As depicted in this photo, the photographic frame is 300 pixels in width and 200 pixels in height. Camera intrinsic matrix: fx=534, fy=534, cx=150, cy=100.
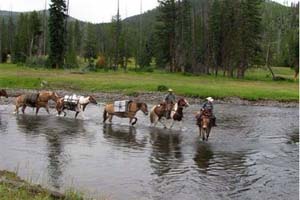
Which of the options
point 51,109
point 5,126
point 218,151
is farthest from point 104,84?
point 218,151

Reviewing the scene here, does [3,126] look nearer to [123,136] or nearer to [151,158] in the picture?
[123,136]

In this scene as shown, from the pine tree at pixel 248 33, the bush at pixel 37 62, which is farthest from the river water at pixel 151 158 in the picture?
the bush at pixel 37 62

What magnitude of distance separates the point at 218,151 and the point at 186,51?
6088cm

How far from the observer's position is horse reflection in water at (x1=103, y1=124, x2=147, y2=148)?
22.3 metres

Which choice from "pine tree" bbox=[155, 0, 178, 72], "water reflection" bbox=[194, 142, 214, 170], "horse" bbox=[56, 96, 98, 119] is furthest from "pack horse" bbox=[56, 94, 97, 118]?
"pine tree" bbox=[155, 0, 178, 72]

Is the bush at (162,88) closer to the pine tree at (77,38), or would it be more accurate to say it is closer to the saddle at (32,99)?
the saddle at (32,99)

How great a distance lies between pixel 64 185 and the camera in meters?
14.5

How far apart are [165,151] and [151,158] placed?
1.75 m

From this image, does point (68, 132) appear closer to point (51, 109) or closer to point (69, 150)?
point (69, 150)

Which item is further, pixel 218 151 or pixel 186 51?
pixel 186 51

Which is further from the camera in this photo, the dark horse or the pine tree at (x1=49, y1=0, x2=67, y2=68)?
the pine tree at (x1=49, y1=0, x2=67, y2=68)

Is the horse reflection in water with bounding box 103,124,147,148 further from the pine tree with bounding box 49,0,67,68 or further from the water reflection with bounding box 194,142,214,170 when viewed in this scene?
the pine tree with bounding box 49,0,67,68

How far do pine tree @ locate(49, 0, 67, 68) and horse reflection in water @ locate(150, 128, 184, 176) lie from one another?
167ft

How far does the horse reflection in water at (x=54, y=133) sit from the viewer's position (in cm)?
1619
